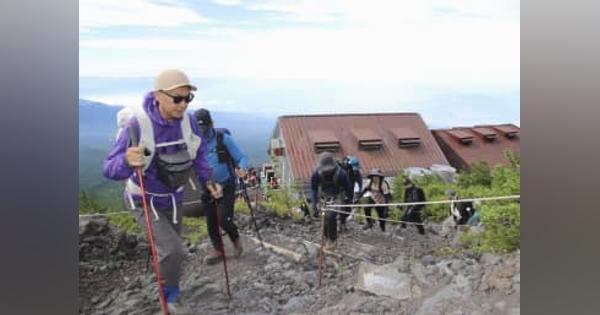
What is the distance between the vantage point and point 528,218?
11.3 ft

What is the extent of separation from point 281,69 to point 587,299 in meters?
1.96

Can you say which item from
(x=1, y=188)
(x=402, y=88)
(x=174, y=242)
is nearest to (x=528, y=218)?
(x=402, y=88)

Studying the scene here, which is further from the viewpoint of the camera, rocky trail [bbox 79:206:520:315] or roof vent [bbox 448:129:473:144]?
roof vent [bbox 448:129:473:144]

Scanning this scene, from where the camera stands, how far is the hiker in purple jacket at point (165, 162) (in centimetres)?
303

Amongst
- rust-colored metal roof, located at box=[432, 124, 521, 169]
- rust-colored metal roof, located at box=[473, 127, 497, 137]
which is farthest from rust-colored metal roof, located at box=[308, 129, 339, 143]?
rust-colored metal roof, located at box=[473, 127, 497, 137]

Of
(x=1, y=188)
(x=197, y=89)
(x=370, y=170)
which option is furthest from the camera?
(x=370, y=170)

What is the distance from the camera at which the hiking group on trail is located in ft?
9.98

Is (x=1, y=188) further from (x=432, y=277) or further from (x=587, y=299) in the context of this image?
(x=587, y=299)

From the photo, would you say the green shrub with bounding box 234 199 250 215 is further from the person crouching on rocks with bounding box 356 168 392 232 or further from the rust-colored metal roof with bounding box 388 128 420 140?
the rust-colored metal roof with bounding box 388 128 420 140

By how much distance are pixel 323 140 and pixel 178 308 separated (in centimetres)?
107

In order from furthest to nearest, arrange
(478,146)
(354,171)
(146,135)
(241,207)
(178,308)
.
Result: (478,146) < (354,171) < (241,207) < (178,308) < (146,135)

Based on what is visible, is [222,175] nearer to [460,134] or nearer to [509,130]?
[460,134]

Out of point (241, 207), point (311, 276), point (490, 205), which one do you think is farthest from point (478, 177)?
point (241, 207)

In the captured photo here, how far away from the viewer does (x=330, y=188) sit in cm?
334
